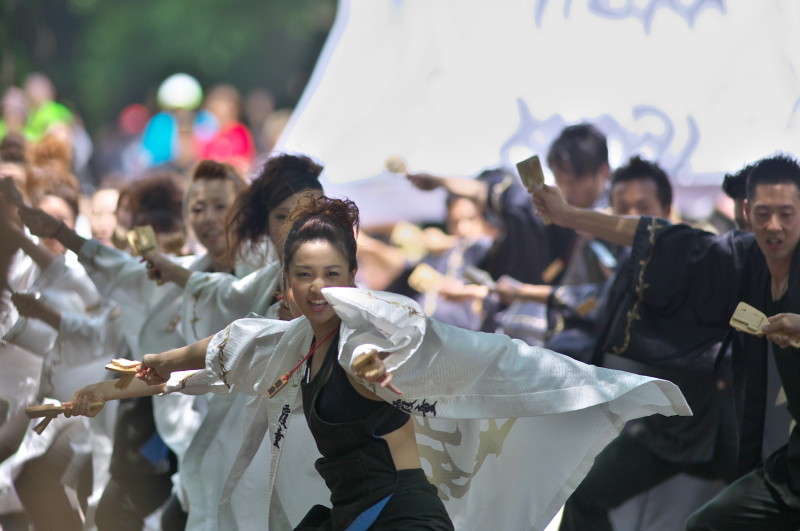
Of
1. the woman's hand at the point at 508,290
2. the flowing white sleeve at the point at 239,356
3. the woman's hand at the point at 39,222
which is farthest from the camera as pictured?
the woman's hand at the point at 508,290

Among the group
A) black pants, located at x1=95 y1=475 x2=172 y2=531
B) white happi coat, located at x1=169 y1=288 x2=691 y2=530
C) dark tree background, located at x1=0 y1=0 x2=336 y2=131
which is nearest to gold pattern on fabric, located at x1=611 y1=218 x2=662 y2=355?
white happi coat, located at x1=169 y1=288 x2=691 y2=530

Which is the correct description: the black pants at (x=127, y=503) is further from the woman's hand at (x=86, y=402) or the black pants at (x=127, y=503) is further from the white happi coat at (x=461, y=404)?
the woman's hand at (x=86, y=402)

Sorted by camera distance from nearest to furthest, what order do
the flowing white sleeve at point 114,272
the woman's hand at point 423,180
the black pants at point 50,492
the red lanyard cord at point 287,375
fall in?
the red lanyard cord at point 287,375 → the flowing white sleeve at point 114,272 → the black pants at point 50,492 → the woman's hand at point 423,180

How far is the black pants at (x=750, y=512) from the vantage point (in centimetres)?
418

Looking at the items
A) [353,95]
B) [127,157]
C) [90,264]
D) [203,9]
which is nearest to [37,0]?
[203,9]

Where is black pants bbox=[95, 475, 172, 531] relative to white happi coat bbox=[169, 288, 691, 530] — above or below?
below

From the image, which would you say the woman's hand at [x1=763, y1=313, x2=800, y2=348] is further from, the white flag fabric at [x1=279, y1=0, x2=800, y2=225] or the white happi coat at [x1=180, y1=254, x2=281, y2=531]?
the white flag fabric at [x1=279, y1=0, x2=800, y2=225]

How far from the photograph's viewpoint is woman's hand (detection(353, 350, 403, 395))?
3.25 meters

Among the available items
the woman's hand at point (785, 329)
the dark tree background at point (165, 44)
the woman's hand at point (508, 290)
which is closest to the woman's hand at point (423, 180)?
the woman's hand at point (508, 290)

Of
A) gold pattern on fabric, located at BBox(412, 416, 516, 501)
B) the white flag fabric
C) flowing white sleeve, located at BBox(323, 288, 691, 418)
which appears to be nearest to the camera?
flowing white sleeve, located at BBox(323, 288, 691, 418)

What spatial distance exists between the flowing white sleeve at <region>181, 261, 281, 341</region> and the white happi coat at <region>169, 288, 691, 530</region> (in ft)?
2.08

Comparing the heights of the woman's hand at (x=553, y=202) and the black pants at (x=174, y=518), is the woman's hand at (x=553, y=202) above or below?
above

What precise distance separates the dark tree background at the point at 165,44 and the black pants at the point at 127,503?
47.6ft

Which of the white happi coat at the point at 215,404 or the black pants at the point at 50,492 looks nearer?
the white happi coat at the point at 215,404
